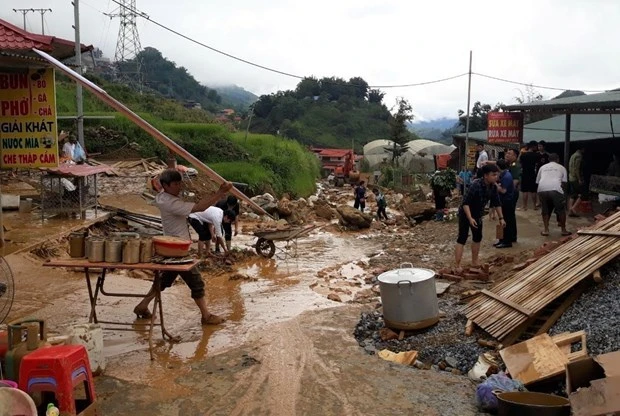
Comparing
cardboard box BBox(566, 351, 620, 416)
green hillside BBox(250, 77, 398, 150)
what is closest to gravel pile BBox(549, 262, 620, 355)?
cardboard box BBox(566, 351, 620, 416)

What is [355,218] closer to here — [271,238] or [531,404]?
[271,238]

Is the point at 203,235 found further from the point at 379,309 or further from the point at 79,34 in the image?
the point at 79,34

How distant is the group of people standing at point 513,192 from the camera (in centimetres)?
951

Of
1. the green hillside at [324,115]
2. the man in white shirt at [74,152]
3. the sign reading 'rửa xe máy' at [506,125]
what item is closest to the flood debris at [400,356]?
the sign reading 'rửa xe máy' at [506,125]

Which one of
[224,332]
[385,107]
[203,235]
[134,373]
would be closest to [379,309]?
[224,332]

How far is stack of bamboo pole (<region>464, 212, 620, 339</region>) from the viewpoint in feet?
21.3

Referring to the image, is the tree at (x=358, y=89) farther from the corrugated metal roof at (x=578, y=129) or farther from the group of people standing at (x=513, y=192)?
the group of people standing at (x=513, y=192)

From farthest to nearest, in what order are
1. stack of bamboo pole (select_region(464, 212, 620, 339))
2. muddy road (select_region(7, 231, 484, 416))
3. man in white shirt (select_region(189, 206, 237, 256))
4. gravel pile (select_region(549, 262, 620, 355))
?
1. man in white shirt (select_region(189, 206, 237, 256))
2. stack of bamboo pole (select_region(464, 212, 620, 339))
3. gravel pile (select_region(549, 262, 620, 355))
4. muddy road (select_region(7, 231, 484, 416))

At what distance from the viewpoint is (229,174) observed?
85.5 ft

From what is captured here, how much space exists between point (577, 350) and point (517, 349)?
539mm

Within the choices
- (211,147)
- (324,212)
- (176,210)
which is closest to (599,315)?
(176,210)

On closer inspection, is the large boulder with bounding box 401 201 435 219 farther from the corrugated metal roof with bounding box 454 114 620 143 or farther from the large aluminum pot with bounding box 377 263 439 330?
the large aluminum pot with bounding box 377 263 439 330

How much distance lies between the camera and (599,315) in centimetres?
606

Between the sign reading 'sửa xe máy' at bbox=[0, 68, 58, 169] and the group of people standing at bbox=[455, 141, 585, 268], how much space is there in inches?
276
